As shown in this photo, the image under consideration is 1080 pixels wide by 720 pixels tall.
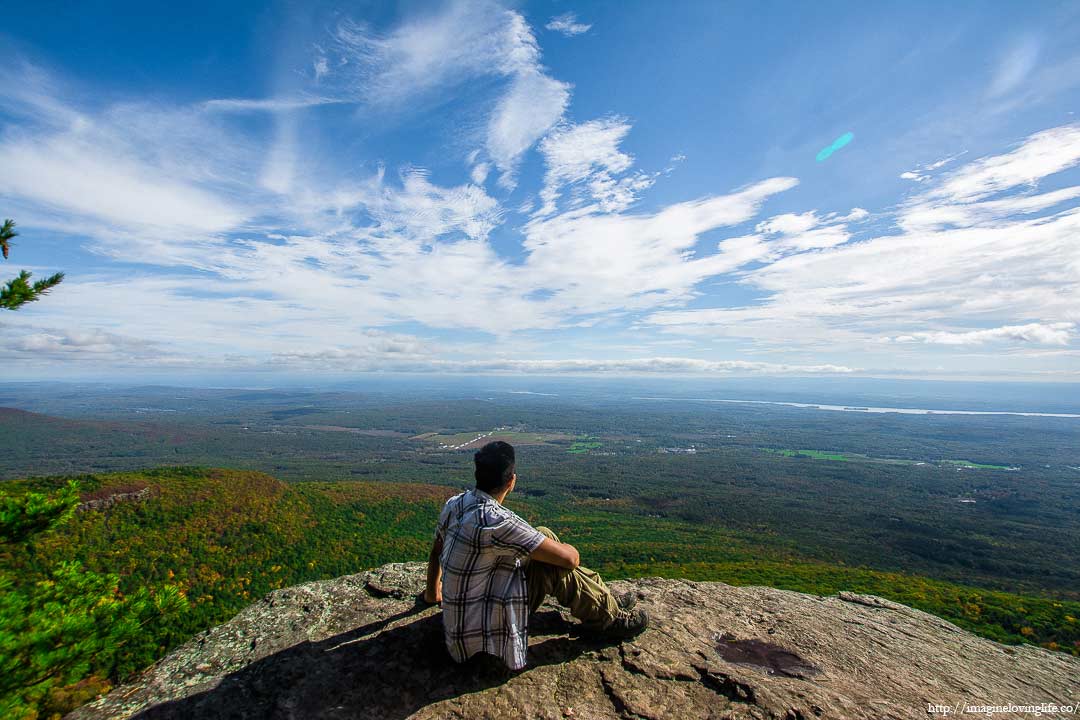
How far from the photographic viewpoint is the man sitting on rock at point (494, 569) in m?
4.06

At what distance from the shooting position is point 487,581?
4.16 metres

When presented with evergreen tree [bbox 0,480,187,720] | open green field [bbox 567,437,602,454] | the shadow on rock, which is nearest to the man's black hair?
the shadow on rock

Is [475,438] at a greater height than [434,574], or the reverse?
[434,574]

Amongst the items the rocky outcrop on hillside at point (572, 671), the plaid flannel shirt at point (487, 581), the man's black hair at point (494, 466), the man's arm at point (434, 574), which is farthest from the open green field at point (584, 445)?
the man's black hair at point (494, 466)

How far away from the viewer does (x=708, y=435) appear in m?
197

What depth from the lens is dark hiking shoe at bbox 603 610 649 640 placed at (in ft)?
16.6

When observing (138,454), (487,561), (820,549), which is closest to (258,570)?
(487,561)

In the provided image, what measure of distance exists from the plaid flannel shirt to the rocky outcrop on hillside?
1.53 ft

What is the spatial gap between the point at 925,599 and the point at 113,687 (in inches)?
1136

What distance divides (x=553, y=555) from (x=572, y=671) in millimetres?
1608

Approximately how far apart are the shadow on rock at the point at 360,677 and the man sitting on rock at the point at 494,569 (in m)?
Result: 0.44

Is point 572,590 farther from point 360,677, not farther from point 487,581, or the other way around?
point 360,677

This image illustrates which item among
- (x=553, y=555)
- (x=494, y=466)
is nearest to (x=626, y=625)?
(x=553, y=555)

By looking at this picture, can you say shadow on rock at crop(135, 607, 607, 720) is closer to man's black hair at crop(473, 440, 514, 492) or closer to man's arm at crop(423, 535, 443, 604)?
man's arm at crop(423, 535, 443, 604)
